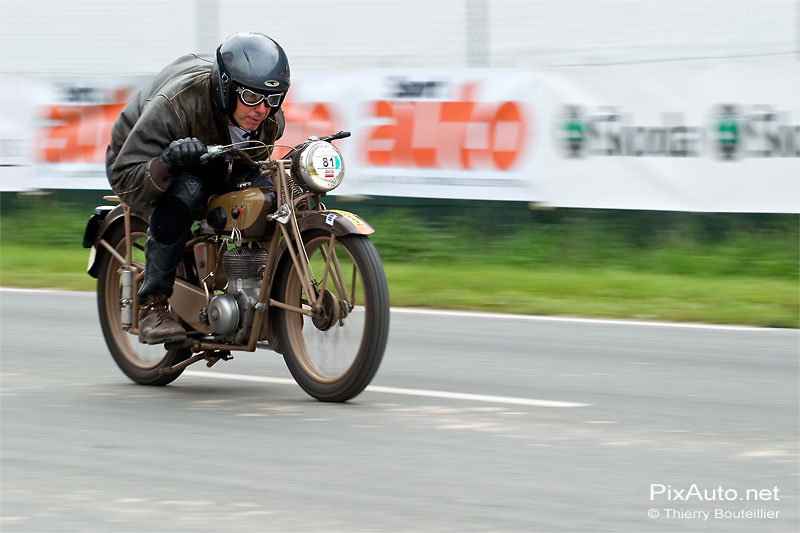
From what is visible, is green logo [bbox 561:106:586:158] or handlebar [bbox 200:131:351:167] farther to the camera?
green logo [bbox 561:106:586:158]

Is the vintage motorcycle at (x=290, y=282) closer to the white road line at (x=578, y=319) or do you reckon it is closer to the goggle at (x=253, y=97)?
the goggle at (x=253, y=97)

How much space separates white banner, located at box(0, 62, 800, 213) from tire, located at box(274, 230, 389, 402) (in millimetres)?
6412

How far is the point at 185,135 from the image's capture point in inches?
287

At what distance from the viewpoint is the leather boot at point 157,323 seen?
750cm

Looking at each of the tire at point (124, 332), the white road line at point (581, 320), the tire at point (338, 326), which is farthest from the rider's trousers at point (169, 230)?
the white road line at point (581, 320)

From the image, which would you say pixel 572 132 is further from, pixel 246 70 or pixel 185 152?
pixel 185 152

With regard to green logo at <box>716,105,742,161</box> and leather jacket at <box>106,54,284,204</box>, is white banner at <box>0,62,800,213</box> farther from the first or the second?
leather jacket at <box>106,54,284,204</box>

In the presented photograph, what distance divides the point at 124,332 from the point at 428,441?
2.62 metres

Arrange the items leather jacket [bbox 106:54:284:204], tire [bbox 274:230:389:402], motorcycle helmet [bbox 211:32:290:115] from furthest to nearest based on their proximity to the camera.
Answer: leather jacket [bbox 106:54:284:204] → motorcycle helmet [bbox 211:32:290:115] → tire [bbox 274:230:389:402]

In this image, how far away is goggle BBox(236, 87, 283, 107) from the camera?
715 cm

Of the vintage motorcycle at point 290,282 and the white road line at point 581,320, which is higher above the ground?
the vintage motorcycle at point 290,282

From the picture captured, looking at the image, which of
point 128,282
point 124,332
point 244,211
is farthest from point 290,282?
point 124,332

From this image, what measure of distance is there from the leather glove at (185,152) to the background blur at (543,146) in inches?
190

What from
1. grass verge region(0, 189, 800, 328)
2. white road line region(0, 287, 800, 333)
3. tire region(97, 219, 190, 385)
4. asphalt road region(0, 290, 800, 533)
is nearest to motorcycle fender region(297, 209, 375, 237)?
asphalt road region(0, 290, 800, 533)
